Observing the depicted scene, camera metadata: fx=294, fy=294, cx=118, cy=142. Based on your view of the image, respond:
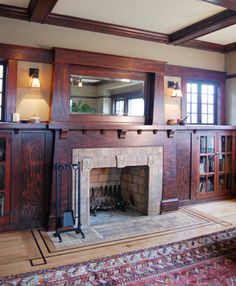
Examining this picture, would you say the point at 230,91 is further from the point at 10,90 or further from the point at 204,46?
the point at 10,90

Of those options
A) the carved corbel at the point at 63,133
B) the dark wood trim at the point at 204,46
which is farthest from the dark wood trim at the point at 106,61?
the carved corbel at the point at 63,133

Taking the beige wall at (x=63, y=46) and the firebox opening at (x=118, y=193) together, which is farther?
the firebox opening at (x=118, y=193)

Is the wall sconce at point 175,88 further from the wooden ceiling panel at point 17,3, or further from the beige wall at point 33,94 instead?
the wooden ceiling panel at point 17,3

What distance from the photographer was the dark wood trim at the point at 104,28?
4.03 meters

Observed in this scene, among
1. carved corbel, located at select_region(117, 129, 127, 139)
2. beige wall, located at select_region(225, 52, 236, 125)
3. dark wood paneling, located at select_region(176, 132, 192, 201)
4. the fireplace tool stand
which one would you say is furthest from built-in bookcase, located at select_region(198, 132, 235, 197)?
the fireplace tool stand

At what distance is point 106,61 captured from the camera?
4363 mm

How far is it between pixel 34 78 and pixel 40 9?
0.86m

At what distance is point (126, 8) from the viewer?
149 inches

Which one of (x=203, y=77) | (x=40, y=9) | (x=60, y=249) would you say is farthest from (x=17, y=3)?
(x=203, y=77)

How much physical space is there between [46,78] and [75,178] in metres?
1.44

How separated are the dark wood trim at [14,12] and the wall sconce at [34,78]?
67 centimetres

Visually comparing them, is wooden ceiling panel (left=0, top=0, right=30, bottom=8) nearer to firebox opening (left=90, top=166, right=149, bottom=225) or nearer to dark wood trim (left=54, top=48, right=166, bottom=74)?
dark wood trim (left=54, top=48, right=166, bottom=74)

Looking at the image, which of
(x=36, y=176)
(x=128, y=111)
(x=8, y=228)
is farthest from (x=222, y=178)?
(x=8, y=228)

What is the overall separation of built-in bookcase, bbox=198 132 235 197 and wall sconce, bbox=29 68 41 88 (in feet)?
9.53
